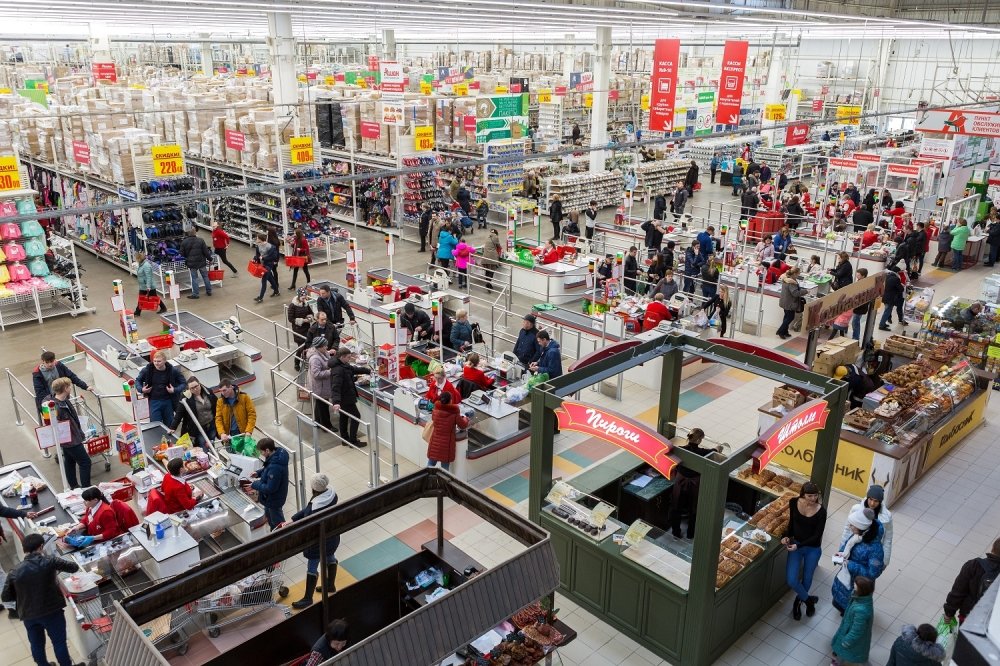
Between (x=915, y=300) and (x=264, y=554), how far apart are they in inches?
548

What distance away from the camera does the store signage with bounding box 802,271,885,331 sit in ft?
35.4

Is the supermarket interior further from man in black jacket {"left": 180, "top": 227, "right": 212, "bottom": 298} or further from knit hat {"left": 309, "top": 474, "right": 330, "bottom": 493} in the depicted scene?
man in black jacket {"left": 180, "top": 227, "right": 212, "bottom": 298}

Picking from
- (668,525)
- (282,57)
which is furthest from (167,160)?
(668,525)

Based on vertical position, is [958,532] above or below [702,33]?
below

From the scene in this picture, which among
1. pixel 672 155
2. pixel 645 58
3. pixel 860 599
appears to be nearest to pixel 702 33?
pixel 672 155

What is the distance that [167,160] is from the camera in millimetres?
16203

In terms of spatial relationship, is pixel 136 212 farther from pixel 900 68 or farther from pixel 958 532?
pixel 900 68

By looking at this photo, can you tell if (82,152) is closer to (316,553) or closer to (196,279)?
(196,279)

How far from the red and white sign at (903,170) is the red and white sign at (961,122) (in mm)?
1151

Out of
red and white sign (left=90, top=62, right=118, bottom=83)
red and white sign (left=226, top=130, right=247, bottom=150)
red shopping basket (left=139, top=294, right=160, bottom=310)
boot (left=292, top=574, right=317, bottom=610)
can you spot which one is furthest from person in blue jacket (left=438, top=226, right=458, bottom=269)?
red and white sign (left=90, top=62, right=118, bottom=83)

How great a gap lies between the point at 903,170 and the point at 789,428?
18044 millimetres

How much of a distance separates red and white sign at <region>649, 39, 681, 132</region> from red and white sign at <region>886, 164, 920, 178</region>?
7017mm

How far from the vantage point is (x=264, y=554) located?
15.5ft

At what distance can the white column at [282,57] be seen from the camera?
18.3m
